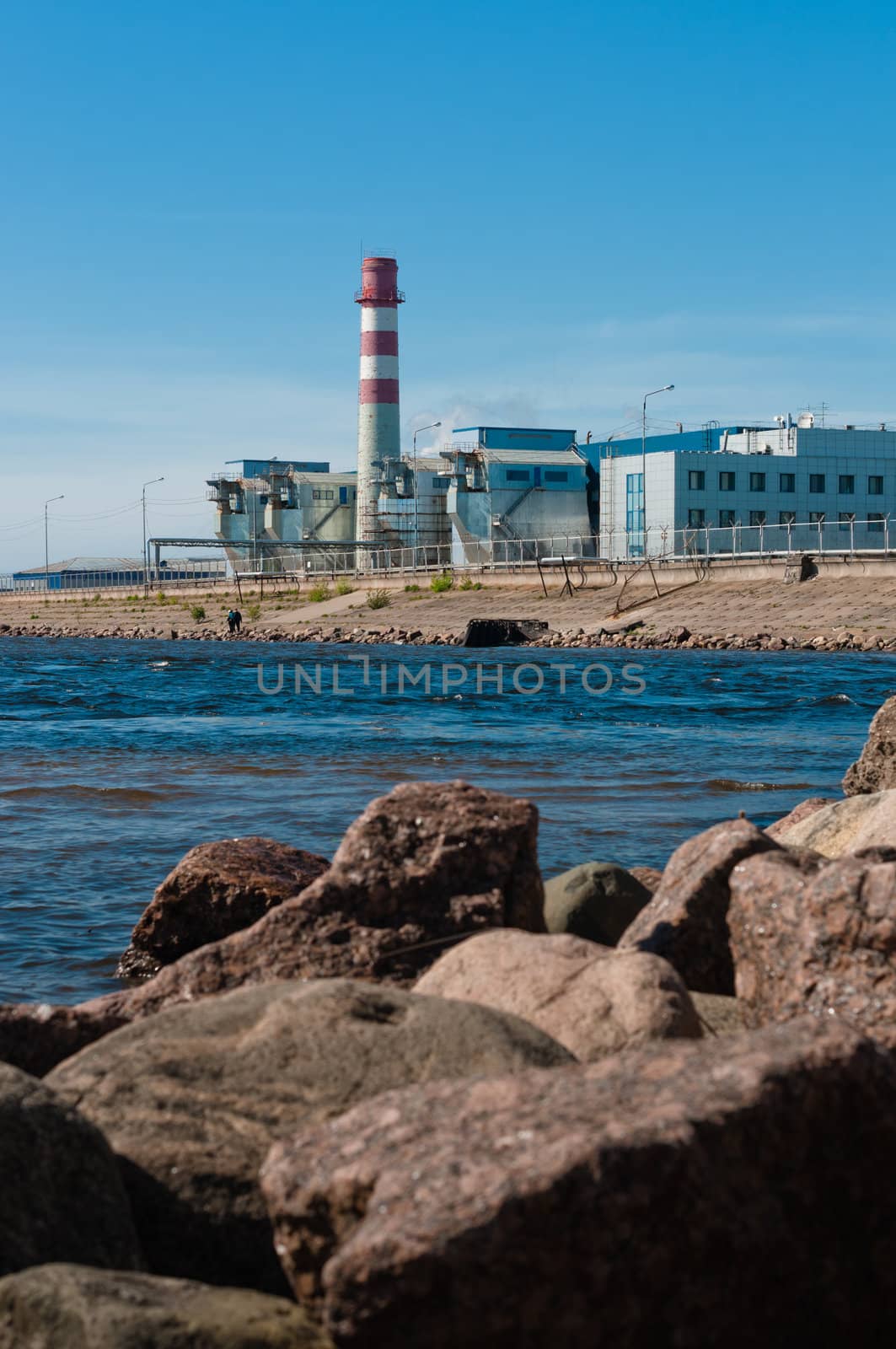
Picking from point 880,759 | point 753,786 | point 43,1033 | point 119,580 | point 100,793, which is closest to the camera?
point 43,1033

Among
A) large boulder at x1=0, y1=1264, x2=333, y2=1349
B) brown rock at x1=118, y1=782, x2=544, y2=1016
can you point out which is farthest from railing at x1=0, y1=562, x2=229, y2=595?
large boulder at x1=0, y1=1264, x2=333, y2=1349

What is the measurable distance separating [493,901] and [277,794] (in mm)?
9413

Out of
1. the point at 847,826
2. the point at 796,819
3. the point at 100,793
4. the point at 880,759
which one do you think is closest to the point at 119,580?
the point at 100,793

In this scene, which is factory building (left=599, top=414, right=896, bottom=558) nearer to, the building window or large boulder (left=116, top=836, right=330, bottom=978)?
the building window

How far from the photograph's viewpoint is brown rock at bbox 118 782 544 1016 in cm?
540

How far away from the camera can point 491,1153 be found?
3.05m

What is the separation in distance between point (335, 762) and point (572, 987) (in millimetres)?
13437

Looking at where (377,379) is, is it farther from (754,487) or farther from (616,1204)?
(616,1204)

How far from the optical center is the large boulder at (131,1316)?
2992mm

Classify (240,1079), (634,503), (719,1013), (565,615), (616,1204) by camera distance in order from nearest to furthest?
(616,1204), (240,1079), (719,1013), (565,615), (634,503)

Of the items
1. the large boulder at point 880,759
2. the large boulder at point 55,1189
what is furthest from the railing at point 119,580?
the large boulder at point 55,1189

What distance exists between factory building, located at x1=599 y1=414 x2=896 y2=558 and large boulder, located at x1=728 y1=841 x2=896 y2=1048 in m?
59.6

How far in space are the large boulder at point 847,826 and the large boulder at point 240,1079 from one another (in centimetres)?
375

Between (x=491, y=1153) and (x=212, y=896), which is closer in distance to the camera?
(x=491, y=1153)
